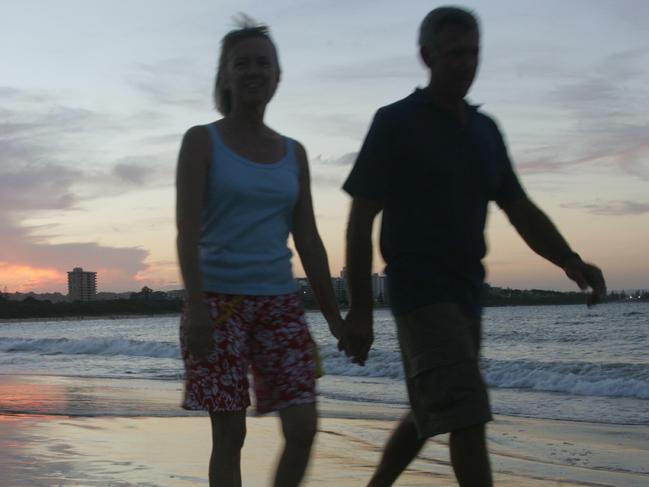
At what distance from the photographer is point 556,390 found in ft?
47.2

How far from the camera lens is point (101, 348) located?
2778cm

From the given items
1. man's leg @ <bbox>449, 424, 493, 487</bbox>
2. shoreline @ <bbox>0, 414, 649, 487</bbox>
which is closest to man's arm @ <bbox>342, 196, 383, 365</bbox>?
man's leg @ <bbox>449, 424, 493, 487</bbox>

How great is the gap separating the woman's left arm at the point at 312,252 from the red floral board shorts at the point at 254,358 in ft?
0.49

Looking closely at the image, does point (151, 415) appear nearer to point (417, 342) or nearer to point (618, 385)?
point (417, 342)

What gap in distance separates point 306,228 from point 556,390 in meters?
11.9

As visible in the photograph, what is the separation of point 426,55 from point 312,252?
77cm

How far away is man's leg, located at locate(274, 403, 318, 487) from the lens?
3027mm

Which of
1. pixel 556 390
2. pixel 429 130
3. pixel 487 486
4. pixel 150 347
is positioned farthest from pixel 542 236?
pixel 150 347

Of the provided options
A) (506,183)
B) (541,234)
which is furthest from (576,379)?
(506,183)

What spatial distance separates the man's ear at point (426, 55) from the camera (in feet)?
10.5

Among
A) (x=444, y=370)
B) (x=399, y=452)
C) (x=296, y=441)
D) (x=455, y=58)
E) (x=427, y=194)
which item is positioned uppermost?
(x=455, y=58)

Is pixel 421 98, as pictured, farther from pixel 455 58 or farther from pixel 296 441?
pixel 296 441

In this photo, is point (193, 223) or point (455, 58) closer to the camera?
point (193, 223)

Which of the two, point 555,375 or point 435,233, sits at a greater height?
point 435,233
